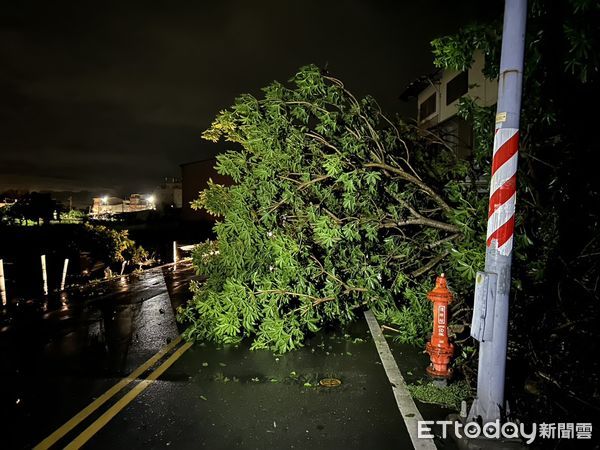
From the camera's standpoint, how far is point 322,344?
23.1ft

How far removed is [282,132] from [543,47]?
4095 millimetres

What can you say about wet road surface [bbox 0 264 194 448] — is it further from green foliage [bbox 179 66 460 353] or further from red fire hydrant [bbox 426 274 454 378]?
red fire hydrant [bbox 426 274 454 378]

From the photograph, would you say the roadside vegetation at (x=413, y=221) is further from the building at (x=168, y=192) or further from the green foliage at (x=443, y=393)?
the building at (x=168, y=192)

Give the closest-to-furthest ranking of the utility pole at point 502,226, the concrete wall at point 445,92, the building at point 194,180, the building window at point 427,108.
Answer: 1. the utility pole at point 502,226
2. the concrete wall at point 445,92
3. the building window at point 427,108
4. the building at point 194,180

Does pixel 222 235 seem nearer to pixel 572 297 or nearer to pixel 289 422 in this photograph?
pixel 289 422

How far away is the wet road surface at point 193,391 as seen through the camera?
13.5 feet

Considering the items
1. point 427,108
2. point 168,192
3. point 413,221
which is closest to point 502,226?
point 413,221

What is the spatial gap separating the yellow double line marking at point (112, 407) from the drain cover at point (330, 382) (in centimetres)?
231

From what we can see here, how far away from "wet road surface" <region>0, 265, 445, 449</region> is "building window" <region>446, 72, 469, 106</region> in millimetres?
20272

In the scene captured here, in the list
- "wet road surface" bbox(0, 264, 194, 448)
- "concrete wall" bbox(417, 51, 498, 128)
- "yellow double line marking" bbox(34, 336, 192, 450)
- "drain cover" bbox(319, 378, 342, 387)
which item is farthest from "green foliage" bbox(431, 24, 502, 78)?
"concrete wall" bbox(417, 51, 498, 128)

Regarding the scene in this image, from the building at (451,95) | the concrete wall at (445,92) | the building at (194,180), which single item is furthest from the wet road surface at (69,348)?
the building at (194,180)

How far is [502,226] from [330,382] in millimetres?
3071

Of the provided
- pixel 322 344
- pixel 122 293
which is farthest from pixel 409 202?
pixel 122 293

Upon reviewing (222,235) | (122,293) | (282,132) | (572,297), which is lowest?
(122,293)
